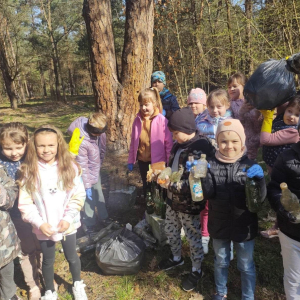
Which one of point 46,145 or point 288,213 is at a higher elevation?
point 46,145

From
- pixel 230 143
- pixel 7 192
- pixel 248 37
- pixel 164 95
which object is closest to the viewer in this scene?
pixel 230 143

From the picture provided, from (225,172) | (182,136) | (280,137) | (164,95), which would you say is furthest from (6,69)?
(225,172)

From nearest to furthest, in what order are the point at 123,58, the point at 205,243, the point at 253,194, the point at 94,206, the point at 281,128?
the point at 253,194
the point at 281,128
the point at 205,243
the point at 94,206
the point at 123,58

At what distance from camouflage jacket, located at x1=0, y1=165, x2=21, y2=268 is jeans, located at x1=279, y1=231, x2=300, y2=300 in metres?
2.06

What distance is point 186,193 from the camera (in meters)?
2.20

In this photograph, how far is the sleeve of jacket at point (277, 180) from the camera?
1.70 m

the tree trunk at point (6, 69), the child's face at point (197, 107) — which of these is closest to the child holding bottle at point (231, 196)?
the child's face at point (197, 107)

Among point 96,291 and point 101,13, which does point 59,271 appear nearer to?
point 96,291

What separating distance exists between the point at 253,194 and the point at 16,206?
198cm

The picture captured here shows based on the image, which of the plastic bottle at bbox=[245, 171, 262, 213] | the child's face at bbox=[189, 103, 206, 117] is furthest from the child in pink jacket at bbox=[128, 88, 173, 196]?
the plastic bottle at bbox=[245, 171, 262, 213]

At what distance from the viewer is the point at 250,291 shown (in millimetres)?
2025

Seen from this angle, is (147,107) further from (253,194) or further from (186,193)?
(253,194)

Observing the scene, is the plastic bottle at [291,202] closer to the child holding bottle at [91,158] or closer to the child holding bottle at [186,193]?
the child holding bottle at [186,193]

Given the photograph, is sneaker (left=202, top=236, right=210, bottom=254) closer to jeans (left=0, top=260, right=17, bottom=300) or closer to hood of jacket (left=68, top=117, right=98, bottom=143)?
hood of jacket (left=68, top=117, right=98, bottom=143)
